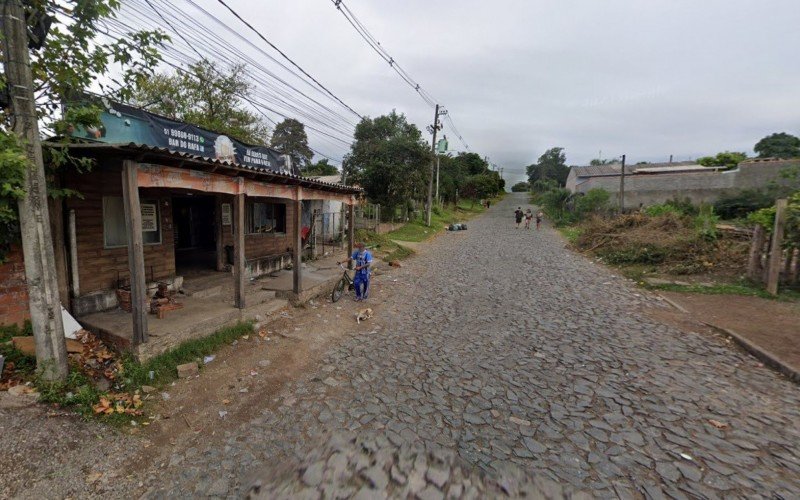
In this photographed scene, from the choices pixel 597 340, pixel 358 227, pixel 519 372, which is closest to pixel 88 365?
pixel 519 372

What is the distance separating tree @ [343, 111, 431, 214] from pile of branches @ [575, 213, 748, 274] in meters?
11.7

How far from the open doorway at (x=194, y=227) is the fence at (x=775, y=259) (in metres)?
15.4

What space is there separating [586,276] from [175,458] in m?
12.3

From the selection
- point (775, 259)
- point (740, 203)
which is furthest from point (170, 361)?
point (740, 203)

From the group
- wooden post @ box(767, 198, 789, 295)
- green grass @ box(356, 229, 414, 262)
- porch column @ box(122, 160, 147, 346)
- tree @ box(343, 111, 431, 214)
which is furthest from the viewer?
tree @ box(343, 111, 431, 214)

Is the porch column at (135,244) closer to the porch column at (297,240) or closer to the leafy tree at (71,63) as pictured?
the leafy tree at (71,63)

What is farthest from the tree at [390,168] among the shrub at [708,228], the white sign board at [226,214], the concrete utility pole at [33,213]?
the concrete utility pole at [33,213]

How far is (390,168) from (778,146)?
52.2 metres

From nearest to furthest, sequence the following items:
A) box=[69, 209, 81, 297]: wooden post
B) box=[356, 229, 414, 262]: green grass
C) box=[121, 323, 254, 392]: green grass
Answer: box=[121, 323, 254, 392]: green grass → box=[69, 209, 81, 297]: wooden post → box=[356, 229, 414, 262]: green grass

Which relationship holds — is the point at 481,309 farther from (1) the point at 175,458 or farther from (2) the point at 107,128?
(2) the point at 107,128

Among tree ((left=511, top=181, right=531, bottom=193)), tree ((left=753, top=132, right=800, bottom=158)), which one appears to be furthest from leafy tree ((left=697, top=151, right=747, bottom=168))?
tree ((left=511, top=181, right=531, bottom=193))

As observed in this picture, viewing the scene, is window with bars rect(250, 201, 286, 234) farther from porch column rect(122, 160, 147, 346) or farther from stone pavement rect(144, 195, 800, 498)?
porch column rect(122, 160, 147, 346)

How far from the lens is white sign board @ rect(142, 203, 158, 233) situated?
7.78 m

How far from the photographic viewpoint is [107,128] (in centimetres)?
770
